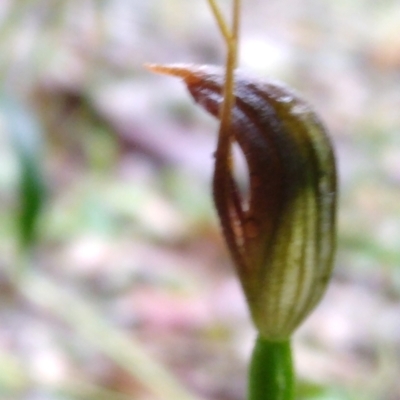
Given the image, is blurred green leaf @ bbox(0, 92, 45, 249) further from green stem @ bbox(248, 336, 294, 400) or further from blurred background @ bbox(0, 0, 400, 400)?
green stem @ bbox(248, 336, 294, 400)

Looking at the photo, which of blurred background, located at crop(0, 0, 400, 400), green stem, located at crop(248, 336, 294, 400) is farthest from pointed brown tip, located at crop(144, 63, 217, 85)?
blurred background, located at crop(0, 0, 400, 400)

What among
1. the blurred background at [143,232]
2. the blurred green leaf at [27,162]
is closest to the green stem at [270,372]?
the blurred background at [143,232]

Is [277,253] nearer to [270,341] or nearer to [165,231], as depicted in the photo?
[270,341]

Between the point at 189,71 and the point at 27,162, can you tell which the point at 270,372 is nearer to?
the point at 189,71

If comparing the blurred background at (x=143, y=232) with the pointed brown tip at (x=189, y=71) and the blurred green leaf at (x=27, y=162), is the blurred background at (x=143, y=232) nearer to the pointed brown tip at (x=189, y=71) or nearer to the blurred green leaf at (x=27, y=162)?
the blurred green leaf at (x=27, y=162)

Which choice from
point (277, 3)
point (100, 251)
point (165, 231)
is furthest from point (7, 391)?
point (277, 3)
